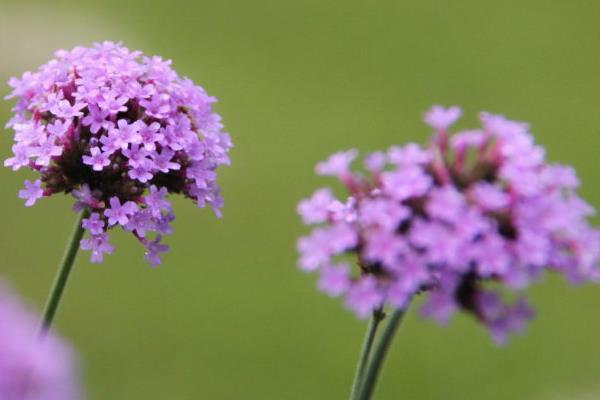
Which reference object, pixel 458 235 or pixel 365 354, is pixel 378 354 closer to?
pixel 365 354

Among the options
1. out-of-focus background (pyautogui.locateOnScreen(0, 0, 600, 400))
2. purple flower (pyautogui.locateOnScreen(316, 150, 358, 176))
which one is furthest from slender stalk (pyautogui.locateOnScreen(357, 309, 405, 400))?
out-of-focus background (pyautogui.locateOnScreen(0, 0, 600, 400))

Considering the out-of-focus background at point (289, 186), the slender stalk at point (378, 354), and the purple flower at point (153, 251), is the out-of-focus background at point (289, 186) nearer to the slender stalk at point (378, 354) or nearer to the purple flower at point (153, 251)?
the purple flower at point (153, 251)

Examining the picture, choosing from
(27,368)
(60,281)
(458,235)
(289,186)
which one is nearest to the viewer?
(27,368)

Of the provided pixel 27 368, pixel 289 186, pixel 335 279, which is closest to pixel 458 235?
pixel 335 279

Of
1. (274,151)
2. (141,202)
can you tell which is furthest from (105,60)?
(274,151)

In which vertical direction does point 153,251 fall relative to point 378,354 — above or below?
above

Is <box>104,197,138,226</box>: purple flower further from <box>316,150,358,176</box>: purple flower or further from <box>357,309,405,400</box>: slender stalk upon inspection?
<box>357,309,405,400</box>: slender stalk

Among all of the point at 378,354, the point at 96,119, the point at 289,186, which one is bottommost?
the point at 378,354
